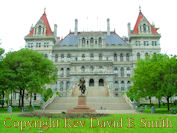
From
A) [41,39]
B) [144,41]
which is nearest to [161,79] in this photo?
[144,41]

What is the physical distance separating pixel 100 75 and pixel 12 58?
2788 cm

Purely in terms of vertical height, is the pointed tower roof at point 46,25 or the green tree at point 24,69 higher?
the pointed tower roof at point 46,25

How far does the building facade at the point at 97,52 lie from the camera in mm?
56031

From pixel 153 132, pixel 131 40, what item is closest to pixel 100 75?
pixel 131 40

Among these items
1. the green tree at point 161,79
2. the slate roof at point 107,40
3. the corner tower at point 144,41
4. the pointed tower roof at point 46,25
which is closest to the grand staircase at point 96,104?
the green tree at point 161,79

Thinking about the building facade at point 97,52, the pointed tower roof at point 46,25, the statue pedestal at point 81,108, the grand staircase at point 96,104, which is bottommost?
the grand staircase at point 96,104

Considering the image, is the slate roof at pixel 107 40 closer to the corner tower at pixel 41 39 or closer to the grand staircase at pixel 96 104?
the corner tower at pixel 41 39

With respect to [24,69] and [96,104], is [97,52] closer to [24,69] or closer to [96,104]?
[96,104]

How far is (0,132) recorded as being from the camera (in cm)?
998

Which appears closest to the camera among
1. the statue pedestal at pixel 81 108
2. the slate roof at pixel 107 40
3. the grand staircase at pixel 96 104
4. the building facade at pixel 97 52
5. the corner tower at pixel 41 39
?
the statue pedestal at pixel 81 108

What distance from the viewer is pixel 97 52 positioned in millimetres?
58688

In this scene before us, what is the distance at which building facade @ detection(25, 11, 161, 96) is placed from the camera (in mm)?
56031

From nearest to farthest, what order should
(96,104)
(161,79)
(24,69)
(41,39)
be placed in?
(161,79)
(24,69)
(96,104)
(41,39)

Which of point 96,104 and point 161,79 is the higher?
point 161,79
